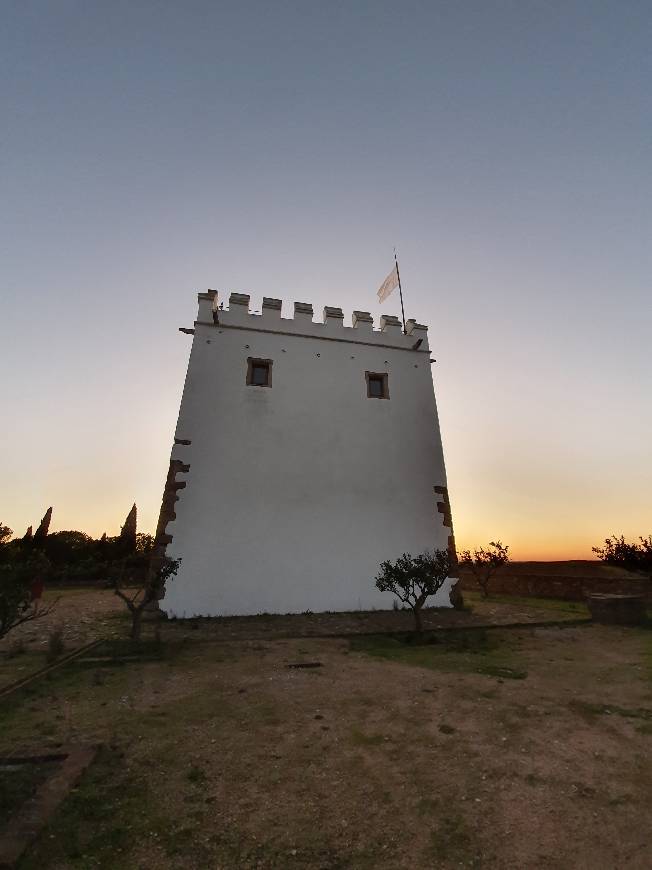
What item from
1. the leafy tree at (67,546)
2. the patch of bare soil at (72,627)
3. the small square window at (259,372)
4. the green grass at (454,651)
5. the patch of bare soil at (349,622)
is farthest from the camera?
the leafy tree at (67,546)

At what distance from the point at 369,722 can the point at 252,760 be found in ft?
4.19

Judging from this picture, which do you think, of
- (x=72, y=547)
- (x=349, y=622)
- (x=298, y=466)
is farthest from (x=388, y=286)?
(x=72, y=547)

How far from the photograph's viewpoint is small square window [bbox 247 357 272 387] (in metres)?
13.0

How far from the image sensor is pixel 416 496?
1266 centimetres

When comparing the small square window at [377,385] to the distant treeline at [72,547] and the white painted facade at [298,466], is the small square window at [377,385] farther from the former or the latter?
the distant treeline at [72,547]

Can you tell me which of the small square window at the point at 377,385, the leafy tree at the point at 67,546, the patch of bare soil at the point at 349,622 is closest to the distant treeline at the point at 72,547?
the leafy tree at the point at 67,546

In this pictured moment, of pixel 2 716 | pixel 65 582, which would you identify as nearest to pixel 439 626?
pixel 2 716

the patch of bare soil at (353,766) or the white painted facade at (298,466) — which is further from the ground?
the white painted facade at (298,466)

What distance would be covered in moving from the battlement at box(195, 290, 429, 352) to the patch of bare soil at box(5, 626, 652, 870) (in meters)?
10.5

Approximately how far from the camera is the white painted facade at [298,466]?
35.7 ft

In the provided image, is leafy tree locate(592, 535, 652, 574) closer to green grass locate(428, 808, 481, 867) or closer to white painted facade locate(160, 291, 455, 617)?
white painted facade locate(160, 291, 455, 617)

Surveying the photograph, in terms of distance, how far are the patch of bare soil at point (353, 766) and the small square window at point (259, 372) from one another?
8.65 metres

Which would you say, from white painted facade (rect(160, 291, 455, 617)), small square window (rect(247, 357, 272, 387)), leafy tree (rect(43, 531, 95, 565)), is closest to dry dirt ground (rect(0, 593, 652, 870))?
white painted facade (rect(160, 291, 455, 617))

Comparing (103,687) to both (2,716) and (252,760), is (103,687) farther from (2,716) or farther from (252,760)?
(252,760)
